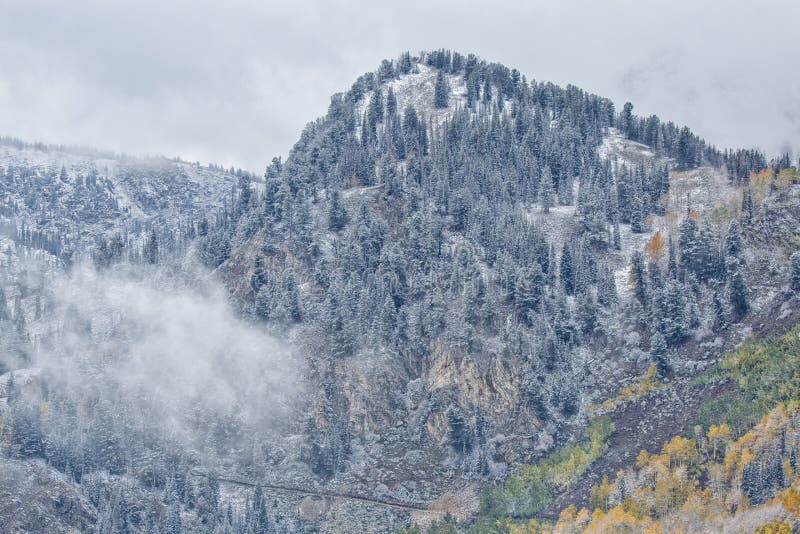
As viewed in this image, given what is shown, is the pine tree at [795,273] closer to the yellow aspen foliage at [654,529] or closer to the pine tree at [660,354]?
the pine tree at [660,354]

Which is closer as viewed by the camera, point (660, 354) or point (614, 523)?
point (614, 523)

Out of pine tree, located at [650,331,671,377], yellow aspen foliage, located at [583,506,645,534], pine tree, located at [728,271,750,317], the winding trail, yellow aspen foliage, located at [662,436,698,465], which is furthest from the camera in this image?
pine tree, located at [728,271,750,317]

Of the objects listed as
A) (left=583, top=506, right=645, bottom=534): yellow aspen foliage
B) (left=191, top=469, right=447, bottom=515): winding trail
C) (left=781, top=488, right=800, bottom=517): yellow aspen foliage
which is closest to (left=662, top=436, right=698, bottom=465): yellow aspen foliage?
(left=583, top=506, right=645, bottom=534): yellow aspen foliage

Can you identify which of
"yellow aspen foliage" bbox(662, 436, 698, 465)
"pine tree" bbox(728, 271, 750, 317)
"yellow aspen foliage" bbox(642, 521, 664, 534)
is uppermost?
"pine tree" bbox(728, 271, 750, 317)

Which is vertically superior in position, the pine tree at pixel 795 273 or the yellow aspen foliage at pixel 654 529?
the pine tree at pixel 795 273

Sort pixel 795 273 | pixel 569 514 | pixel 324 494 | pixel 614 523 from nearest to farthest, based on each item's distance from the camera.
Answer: pixel 614 523, pixel 569 514, pixel 324 494, pixel 795 273

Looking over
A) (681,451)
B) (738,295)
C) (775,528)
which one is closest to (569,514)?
(681,451)

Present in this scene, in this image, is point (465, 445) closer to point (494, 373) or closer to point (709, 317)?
point (494, 373)

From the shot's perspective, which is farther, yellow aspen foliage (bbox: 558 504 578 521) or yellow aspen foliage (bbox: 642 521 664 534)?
yellow aspen foliage (bbox: 558 504 578 521)

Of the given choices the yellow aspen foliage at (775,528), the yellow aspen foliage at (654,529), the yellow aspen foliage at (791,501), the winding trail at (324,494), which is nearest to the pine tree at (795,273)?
the yellow aspen foliage at (791,501)

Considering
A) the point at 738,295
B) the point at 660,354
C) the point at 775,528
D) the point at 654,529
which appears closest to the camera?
the point at 775,528

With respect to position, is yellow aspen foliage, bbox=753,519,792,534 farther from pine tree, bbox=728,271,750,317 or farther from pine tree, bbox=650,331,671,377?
pine tree, bbox=728,271,750,317

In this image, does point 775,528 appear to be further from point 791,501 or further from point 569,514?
point 569,514

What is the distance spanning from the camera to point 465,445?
188625 millimetres
